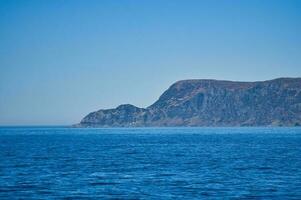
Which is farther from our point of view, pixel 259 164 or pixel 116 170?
pixel 259 164

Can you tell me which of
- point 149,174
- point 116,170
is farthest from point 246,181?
point 116,170

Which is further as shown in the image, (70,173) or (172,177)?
(70,173)

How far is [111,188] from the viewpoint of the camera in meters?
43.8

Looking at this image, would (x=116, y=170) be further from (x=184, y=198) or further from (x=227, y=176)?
(x=184, y=198)

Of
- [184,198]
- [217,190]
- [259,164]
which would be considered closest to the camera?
[184,198]

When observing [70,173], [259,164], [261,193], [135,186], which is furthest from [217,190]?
[259,164]

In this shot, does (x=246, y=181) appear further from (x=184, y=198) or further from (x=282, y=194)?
(x=184, y=198)

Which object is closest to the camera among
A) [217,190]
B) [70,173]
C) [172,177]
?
[217,190]

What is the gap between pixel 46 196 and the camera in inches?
1564

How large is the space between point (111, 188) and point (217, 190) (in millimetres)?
8666

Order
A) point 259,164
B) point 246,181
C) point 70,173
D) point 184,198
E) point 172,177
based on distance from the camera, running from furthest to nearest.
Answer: point 259,164 < point 70,173 < point 172,177 < point 246,181 < point 184,198

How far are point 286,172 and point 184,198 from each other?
2074cm

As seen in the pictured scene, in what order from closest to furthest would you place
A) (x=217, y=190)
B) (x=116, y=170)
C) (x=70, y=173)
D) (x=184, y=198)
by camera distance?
(x=184, y=198) → (x=217, y=190) → (x=70, y=173) → (x=116, y=170)

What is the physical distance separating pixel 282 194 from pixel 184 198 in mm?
7737
